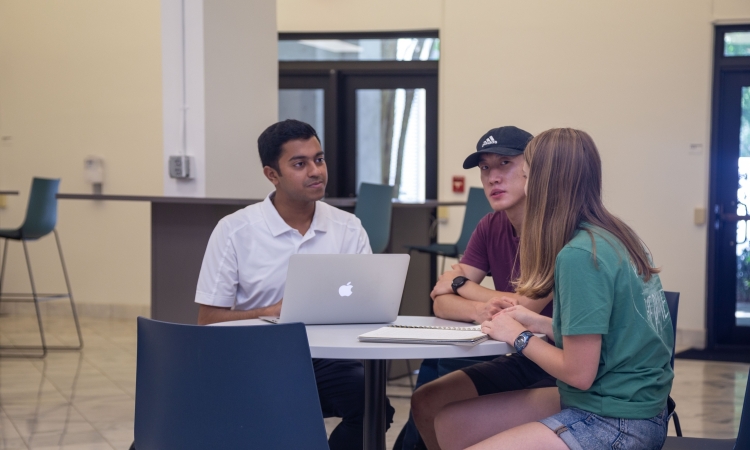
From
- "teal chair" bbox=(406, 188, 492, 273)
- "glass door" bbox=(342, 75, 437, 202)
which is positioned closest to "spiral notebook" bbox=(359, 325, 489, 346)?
"teal chair" bbox=(406, 188, 492, 273)

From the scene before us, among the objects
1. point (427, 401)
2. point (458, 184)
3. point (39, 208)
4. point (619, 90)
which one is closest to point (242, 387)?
point (427, 401)

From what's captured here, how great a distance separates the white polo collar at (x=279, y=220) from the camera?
102 inches

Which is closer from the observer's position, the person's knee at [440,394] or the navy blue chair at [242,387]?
the navy blue chair at [242,387]

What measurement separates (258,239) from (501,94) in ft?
13.3

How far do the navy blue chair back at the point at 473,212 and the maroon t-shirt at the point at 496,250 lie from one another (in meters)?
2.33

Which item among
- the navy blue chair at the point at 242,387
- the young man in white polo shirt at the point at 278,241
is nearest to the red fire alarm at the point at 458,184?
the young man in white polo shirt at the point at 278,241

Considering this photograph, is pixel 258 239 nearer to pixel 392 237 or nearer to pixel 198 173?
pixel 198 173

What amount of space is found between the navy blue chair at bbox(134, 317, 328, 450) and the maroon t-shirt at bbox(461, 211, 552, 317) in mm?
1098

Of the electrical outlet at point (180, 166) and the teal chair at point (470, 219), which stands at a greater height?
the electrical outlet at point (180, 166)

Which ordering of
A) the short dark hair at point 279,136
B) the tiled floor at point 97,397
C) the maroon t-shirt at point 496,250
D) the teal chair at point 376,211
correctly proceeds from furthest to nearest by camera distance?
the teal chair at point 376,211
the tiled floor at point 97,397
the short dark hair at point 279,136
the maroon t-shirt at point 496,250

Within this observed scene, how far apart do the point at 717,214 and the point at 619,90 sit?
3.73ft

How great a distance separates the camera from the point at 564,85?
20.2 feet

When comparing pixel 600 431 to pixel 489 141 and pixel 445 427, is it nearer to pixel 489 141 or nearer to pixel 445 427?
pixel 445 427

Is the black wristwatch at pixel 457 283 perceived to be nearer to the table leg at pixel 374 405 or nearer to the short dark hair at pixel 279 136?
the table leg at pixel 374 405
